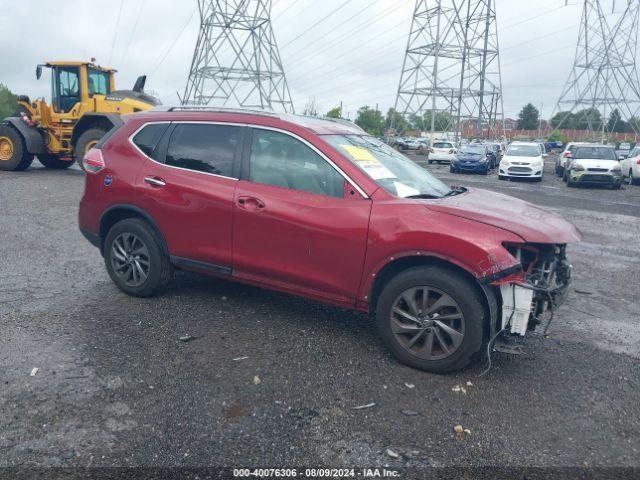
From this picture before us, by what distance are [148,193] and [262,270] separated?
4.48 ft

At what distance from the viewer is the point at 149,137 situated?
527 cm

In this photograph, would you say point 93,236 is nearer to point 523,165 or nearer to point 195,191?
point 195,191

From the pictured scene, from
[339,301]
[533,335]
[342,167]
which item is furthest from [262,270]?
[533,335]

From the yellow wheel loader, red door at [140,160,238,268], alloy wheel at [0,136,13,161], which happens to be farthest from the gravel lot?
alloy wheel at [0,136,13,161]

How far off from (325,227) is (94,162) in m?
2.63

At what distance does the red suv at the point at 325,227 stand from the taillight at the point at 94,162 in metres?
0.01

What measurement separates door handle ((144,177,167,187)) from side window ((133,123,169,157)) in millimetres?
278

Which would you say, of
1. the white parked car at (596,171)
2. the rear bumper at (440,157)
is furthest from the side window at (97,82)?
the rear bumper at (440,157)

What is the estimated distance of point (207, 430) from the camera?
10.5ft

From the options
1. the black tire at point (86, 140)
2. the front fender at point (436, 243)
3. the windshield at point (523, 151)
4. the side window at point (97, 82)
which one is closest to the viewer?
the front fender at point (436, 243)

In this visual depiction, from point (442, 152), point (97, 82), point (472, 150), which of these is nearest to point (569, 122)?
A: point (442, 152)

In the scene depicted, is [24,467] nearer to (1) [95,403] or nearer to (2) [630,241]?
(1) [95,403]

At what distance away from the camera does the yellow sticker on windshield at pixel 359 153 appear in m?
4.51

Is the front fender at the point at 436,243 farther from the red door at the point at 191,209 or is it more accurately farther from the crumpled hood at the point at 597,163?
the crumpled hood at the point at 597,163
